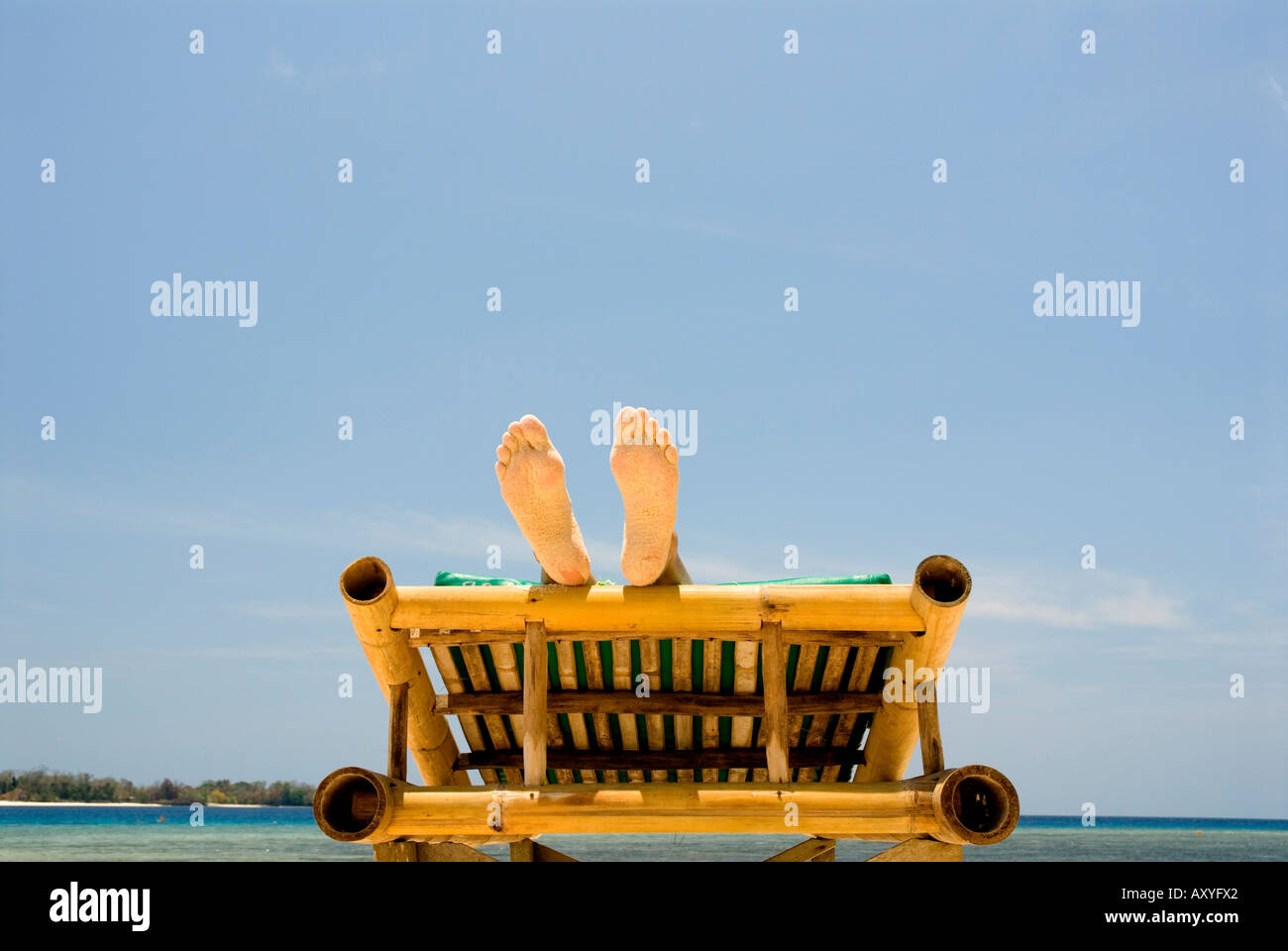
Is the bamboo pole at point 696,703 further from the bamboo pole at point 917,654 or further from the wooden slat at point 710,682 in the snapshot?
the bamboo pole at point 917,654

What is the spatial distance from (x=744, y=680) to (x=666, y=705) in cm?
48

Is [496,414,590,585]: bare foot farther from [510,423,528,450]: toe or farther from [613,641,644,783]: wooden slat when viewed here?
[613,641,644,783]: wooden slat

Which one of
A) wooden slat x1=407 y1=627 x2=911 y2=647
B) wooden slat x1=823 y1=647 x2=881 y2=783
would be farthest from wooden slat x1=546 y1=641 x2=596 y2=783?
wooden slat x1=823 y1=647 x2=881 y2=783

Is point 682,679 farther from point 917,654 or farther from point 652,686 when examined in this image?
point 917,654

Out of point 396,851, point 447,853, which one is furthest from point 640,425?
Answer: point 447,853

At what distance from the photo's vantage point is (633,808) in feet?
14.9

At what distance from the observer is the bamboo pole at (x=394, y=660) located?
4793mm

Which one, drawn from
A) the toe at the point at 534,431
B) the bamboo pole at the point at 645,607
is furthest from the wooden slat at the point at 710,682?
the toe at the point at 534,431

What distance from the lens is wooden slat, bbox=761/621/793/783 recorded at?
16.1 feet

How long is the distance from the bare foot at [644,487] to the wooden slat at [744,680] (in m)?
0.82

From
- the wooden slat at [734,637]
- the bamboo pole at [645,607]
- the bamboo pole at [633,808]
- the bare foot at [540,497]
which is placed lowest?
the bamboo pole at [633,808]
